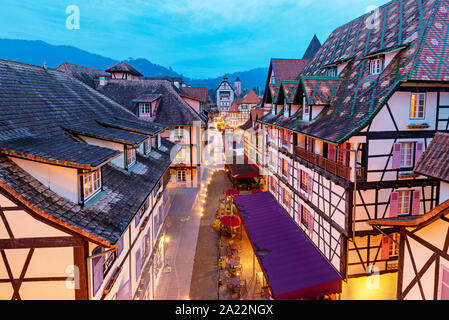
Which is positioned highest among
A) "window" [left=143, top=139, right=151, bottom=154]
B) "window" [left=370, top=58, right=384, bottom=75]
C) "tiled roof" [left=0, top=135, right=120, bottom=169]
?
"window" [left=370, top=58, right=384, bottom=75]

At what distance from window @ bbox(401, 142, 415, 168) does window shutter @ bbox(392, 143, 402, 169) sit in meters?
0.44

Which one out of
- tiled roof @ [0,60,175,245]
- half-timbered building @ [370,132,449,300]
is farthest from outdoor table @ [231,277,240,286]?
half-timbered building @ [370,132,449,300]

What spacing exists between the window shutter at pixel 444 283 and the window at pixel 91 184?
10447 millimetres

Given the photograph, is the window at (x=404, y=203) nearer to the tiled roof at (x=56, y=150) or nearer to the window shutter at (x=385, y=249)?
the window shutter at (x=385, y=249)

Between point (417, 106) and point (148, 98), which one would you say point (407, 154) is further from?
point (148, 98)

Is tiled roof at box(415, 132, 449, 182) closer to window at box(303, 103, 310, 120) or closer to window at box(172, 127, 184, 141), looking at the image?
window at box(303, 103, 310, 120)

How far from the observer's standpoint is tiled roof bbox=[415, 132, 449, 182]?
7.42 metres

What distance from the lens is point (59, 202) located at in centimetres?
826

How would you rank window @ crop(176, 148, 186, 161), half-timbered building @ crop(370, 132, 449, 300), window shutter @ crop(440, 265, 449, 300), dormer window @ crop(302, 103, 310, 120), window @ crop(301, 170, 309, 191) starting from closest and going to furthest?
window shutter @ crop(440, 265, 449, 300) → half-timbered building @ crop(370, 132, 449, 300) → window @ crop(301, 170, 309, 191) → dormer window @ crop(302, 103, 310, 120) → window @ crop(176, 148, 186, 161)

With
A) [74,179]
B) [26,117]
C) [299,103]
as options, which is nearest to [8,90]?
[26,117]

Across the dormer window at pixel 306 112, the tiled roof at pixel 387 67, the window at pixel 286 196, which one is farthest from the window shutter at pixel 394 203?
the window at pixel 286 196

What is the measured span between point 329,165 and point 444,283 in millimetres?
7762

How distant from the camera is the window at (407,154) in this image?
13.3 metres

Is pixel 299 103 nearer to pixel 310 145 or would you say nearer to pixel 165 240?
pixel 310 145
